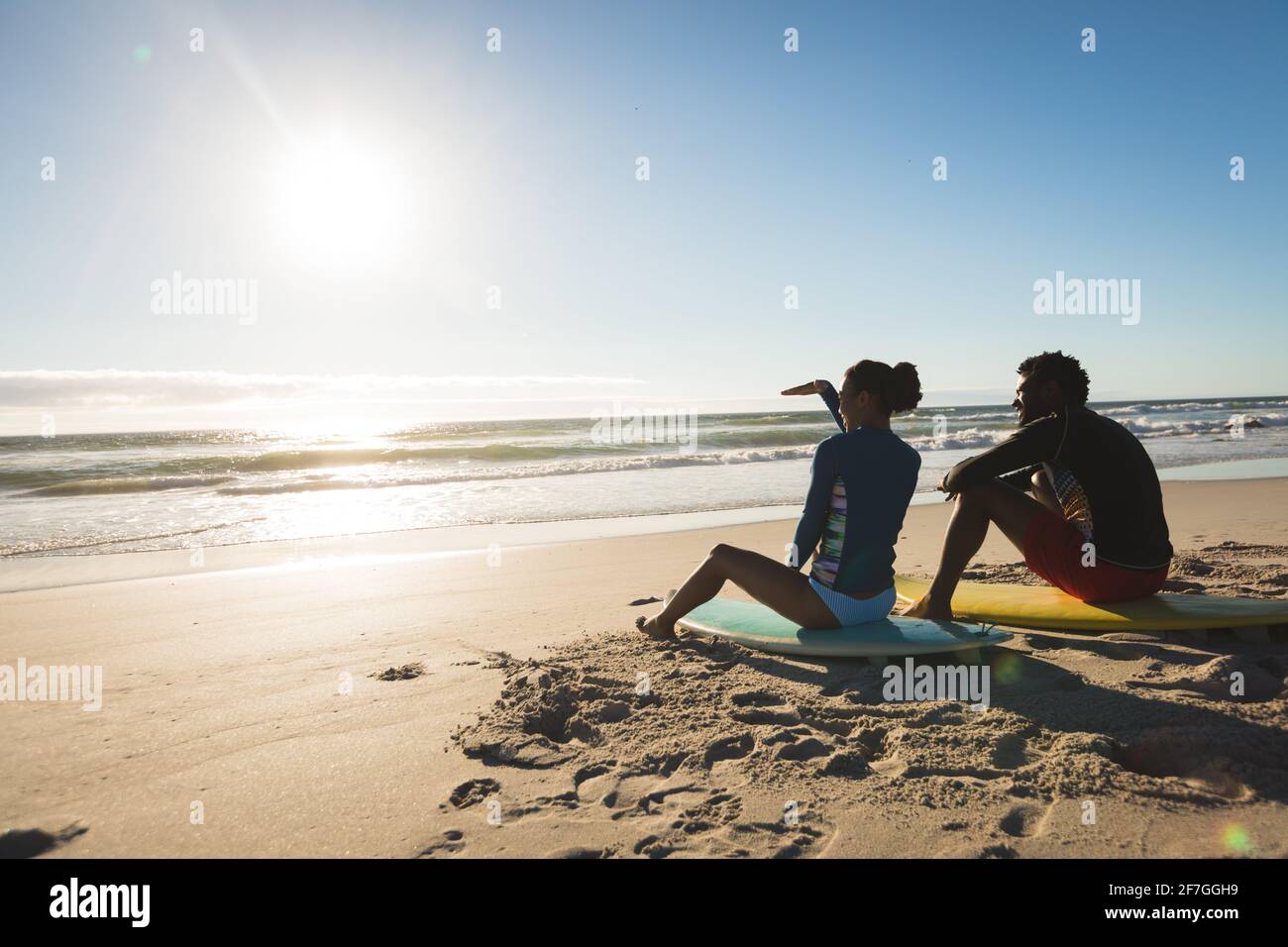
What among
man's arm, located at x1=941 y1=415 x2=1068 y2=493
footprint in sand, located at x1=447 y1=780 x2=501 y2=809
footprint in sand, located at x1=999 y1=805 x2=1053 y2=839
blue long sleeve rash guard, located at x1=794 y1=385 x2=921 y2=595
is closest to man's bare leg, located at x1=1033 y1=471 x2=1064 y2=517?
man's arm, located at x1=941 y1=415 x2=1068 y2=493

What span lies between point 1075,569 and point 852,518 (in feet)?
4.45

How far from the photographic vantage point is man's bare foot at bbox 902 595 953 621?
4.08m

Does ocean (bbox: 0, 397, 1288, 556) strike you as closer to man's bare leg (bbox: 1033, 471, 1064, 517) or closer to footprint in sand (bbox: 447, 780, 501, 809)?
man's bare leg (bbox: 1033, 471, 1064, 517)

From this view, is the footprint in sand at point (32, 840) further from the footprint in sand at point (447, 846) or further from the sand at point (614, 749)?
the footprint in sand at point (447, 846)

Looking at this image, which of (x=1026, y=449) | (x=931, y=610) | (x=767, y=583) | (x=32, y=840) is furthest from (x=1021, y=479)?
(x=32, y=840)

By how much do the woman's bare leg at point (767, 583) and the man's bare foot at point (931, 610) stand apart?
2.05ft

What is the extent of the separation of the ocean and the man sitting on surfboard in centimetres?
711

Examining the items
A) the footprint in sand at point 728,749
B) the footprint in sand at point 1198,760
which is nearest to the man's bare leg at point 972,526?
the footprint in sand at point 1198,760

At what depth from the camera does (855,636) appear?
3.66 meters

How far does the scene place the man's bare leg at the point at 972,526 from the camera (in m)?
3.99

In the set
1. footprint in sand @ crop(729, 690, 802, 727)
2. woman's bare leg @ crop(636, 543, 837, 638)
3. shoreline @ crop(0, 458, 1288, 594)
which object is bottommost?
footprint in sand @ crop(729, 690, 802, 727)

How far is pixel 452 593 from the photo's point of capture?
591 centimetres
